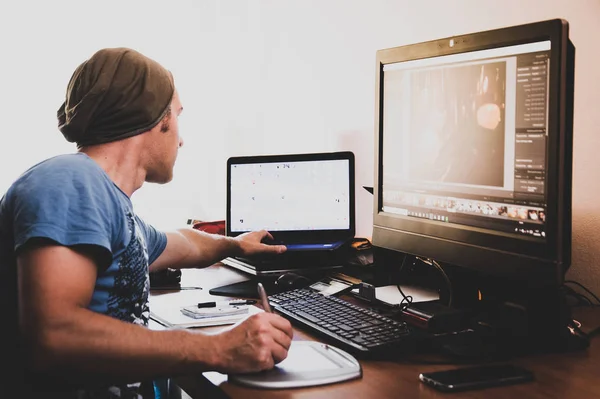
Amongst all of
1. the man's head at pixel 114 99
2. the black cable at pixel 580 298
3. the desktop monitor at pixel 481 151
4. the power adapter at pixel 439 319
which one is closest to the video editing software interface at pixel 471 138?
the desktop monitor at pixel 481 151

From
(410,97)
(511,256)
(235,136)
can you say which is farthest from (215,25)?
(511,256)

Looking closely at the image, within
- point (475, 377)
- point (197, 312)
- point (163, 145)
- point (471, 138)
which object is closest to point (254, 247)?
point (197, 312)

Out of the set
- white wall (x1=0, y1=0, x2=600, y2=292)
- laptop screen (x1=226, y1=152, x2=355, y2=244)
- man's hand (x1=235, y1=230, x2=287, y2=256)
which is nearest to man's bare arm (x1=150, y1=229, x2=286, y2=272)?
man's hand (x1=235, y1=230, x2=287, y2=256)

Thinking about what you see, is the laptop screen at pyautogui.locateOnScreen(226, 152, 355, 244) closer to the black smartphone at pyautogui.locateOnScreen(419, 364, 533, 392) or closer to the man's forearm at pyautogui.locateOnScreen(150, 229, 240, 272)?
A: the man's forearm at pyautogui.locateOnScreen(150, 229, 240, 272)

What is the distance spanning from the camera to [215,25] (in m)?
2.82

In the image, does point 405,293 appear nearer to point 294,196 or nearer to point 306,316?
point 306,316

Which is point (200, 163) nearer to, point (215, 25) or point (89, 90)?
point (215, 25)

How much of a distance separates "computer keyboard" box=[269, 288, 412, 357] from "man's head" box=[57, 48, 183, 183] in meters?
0.45

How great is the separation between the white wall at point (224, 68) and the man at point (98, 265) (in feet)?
2.78

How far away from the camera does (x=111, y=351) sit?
95 centimetres

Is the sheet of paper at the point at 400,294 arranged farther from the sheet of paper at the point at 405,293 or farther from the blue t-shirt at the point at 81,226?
the blue t-shirt at the point at 81,226

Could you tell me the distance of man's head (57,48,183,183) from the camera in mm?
1178

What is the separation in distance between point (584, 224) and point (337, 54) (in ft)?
3.38

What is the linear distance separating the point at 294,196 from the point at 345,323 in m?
0.71
